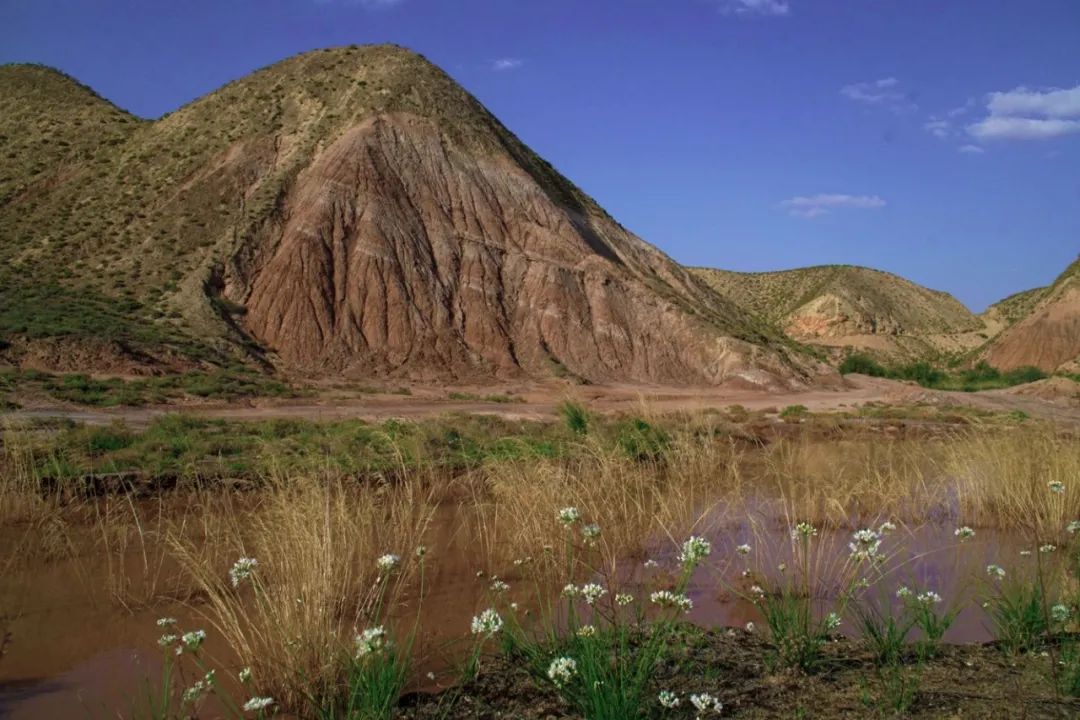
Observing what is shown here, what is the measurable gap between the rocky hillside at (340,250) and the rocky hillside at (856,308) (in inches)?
1729

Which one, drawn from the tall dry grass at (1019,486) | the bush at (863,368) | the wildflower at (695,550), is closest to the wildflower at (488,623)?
the wildflower at (695,550)

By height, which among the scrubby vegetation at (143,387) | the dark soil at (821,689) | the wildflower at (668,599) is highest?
the wildflower at (668,599)

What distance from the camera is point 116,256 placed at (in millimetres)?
36812

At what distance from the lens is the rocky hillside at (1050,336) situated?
2224 inches

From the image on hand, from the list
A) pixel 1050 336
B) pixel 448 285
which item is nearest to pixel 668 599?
pixel 448 285

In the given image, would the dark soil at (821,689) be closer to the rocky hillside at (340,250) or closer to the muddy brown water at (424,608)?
the muddy brown water at (424,608)

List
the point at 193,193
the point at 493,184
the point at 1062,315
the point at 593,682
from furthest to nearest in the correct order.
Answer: the point at 1062,315, the point at 493,184, the point at 193,193, the point at 593,682

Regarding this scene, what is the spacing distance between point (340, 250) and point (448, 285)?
5.42 meters

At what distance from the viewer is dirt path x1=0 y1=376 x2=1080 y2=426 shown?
67.1 ft

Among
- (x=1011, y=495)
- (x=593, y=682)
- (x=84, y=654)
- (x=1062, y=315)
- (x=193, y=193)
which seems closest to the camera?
(x=593, y=682)

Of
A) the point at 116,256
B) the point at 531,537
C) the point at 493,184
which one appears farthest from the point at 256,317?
the point at 531,537

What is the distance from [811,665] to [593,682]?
1744mm

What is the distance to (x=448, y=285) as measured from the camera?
39062 millimetres

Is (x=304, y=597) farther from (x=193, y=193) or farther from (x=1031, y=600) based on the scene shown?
(x=193, y=193)
